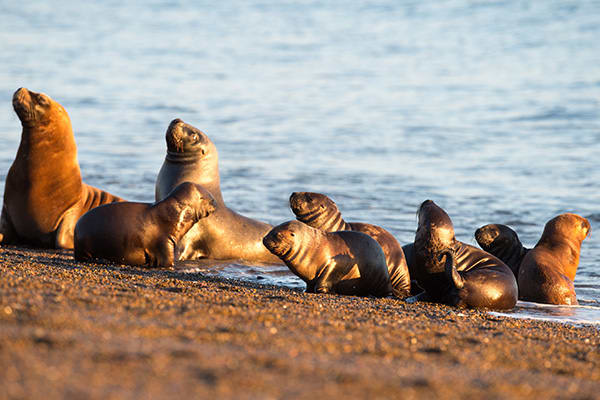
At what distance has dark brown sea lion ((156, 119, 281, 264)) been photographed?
30.1 feet

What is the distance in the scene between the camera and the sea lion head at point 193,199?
7988 millimetres

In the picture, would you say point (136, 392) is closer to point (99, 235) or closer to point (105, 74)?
point (99, 235)

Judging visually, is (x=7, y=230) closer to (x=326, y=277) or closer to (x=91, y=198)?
(x=91, y=198)

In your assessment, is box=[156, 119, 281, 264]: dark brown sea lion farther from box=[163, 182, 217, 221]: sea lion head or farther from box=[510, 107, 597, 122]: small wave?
box=[510, 107, 597, 122]: small wave

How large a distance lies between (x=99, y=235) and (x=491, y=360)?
454 cm

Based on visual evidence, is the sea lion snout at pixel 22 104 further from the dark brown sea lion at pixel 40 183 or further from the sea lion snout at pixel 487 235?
the sea lion snout at pixel 487 235

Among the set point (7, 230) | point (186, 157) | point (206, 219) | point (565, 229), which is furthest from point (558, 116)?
point (7, 230)

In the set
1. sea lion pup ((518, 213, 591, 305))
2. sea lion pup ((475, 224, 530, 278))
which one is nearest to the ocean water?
sea lion pup ((518, 213, 591, 305))

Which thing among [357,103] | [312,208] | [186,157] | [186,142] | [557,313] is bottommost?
[557,313]

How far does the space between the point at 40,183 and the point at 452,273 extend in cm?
454

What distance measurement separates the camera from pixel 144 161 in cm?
1633

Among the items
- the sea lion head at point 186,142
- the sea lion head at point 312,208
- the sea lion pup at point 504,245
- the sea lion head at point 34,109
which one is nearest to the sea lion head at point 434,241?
the sea lion head at point 312,208

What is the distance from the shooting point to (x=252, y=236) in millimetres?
9508

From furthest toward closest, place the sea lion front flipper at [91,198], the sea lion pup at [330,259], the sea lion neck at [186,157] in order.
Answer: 1. the sea lion neck at [186,157]
2. the sea lion front flipper at [91,198]
3. the sea lion pup at [330,259]
